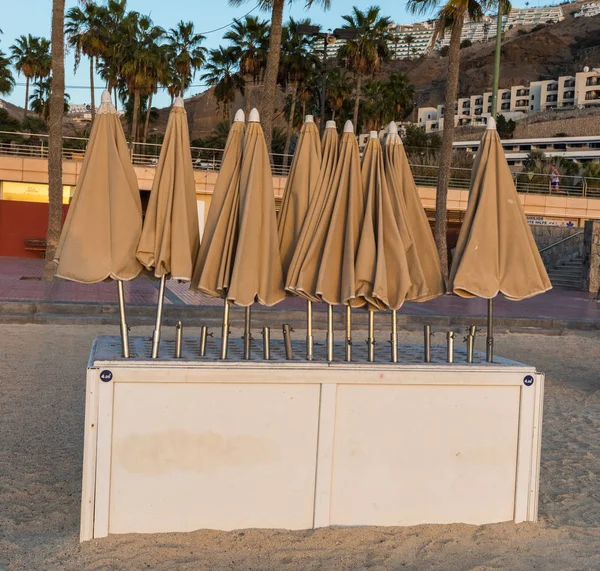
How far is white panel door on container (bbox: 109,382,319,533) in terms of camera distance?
4.12 meters

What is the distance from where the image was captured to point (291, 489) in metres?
4.33

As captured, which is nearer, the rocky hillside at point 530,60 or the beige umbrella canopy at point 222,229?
the beige umbrella canopy at point 222,229

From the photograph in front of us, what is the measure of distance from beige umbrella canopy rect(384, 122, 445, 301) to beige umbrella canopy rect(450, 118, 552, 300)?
0.20 metres

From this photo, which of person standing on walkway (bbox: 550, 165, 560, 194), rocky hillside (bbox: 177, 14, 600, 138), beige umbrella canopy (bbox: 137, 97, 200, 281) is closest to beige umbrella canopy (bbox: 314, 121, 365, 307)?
beige umbrella canopy (bbox: 137, 97, 200, 281)

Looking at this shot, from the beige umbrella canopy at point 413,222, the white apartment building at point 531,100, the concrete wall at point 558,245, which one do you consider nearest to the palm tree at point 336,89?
the concrete wall at point 558,245

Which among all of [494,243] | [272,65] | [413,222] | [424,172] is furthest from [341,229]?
[424,172]

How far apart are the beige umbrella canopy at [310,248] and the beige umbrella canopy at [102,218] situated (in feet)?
2.95

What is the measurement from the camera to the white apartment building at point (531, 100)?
111938mm

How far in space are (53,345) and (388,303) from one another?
7.20 meters

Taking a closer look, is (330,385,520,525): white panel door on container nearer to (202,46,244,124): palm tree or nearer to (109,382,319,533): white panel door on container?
(109,382,319,533): white panel door on container

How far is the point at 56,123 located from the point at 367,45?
966 inches

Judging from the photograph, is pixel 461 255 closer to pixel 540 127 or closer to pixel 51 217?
pixel 51 217

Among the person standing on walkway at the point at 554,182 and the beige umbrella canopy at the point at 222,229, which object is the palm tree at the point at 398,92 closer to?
the person standing on walkway at the point at 554,182

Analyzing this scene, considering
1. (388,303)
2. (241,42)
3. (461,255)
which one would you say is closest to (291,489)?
(388,303)
